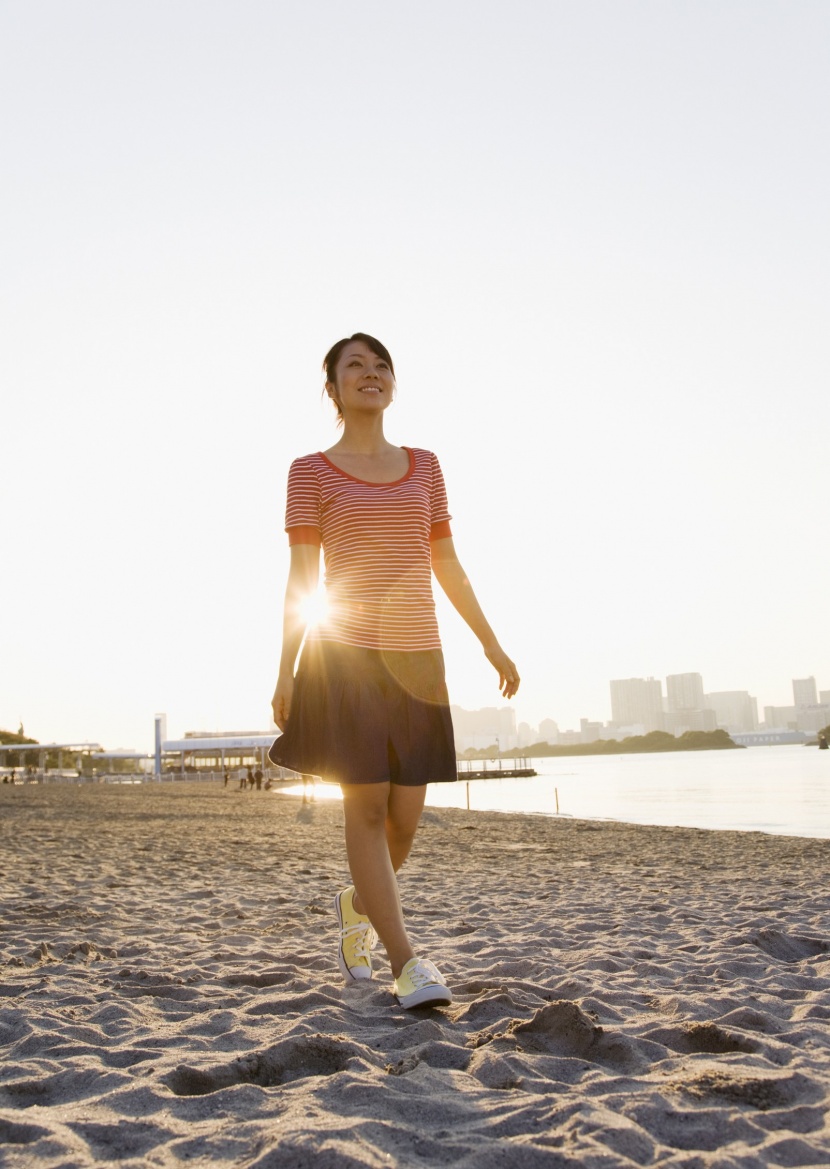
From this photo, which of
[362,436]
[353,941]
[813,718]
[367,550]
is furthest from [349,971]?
[813,718]

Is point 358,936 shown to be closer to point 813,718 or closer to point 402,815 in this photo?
point 402,815

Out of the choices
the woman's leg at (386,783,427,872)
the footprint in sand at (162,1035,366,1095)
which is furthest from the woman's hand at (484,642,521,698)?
the footprint in sand at (162,1035,366,1095)

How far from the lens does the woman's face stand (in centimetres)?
314

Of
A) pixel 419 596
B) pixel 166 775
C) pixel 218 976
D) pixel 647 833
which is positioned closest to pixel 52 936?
pixel 218 976

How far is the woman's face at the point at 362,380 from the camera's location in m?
3.14

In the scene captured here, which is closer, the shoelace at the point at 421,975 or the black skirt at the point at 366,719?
the shoelace at the point at 421,975

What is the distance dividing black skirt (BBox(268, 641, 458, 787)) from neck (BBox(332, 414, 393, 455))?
2.38ft

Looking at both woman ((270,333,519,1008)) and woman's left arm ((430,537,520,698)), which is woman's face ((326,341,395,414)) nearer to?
woman ((270,333,519,1008))

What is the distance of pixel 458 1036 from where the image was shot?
2.41 meters

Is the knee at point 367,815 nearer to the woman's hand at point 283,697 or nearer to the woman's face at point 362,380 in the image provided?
the woman's hand at point 283,697

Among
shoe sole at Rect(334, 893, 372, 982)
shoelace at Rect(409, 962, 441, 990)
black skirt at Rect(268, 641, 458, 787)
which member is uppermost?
black skirt at Rect(268, 641, 458, 787)

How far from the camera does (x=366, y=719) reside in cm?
280

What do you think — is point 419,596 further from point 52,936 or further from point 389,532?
point 52,936

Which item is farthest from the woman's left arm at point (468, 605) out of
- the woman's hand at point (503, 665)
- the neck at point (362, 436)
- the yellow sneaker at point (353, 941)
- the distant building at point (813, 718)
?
the distant building at point (813, 718)
